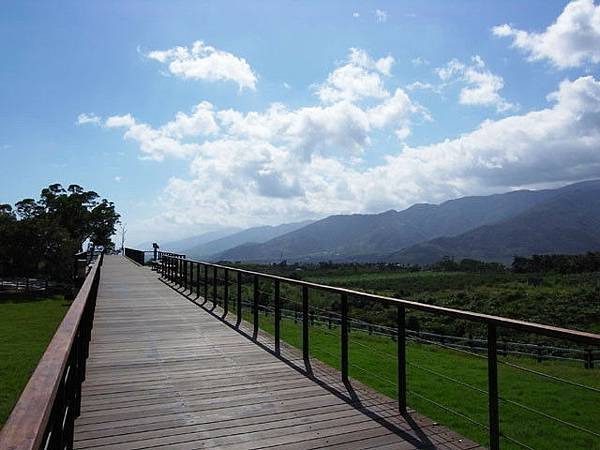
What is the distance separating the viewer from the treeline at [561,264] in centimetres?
9138

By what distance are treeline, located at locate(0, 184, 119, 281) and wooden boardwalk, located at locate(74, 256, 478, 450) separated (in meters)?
44.2

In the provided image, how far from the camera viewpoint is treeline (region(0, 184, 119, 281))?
4631cm

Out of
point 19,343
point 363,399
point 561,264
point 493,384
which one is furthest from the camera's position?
point 561,264

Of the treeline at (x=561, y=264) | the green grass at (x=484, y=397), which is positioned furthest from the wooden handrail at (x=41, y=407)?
the treeline at (x=561, y=264)

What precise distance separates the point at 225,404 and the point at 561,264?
10281cm

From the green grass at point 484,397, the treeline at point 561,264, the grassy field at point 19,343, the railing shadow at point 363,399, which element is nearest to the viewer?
the railing shadow at point 363,399

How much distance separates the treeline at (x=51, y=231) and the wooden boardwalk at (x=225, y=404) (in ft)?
145

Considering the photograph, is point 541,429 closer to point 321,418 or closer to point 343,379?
point 343,379

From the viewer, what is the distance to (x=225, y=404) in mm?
4383

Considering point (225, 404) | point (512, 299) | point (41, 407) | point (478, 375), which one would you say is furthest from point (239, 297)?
point (512, 299)

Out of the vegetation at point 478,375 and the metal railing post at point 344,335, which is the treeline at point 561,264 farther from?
the metal railing post at point 344,335

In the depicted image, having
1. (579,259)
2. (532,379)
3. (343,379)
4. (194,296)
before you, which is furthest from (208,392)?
(579,259)

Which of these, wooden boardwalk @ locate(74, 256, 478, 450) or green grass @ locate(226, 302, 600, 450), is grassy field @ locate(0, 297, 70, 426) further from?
green grass @ locate(226, 302, 600, 450)

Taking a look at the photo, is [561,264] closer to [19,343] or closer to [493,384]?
[19,343]
